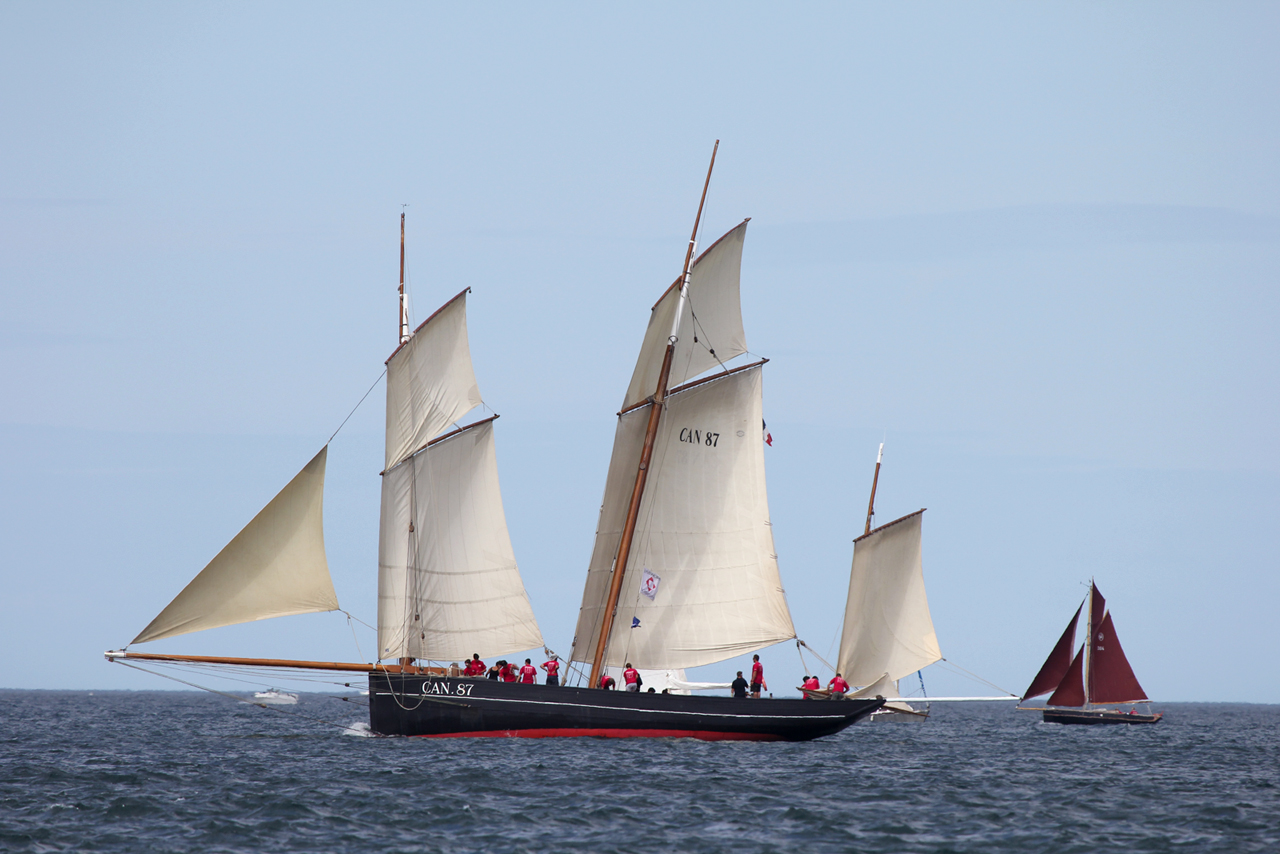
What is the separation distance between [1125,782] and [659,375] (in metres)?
20.3

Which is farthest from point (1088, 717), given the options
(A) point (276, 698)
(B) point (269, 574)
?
(A) point (276, 698)

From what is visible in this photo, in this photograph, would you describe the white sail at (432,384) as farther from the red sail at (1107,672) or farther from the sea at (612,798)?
the red sail at (1107,672)

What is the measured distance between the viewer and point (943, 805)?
32000 millimetres

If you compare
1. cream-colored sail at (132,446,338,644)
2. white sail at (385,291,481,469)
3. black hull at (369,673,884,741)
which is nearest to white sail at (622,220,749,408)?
white sail at (385,291,481,469)

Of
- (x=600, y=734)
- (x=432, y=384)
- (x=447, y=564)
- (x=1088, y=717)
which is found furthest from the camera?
(x=1088, y=717)

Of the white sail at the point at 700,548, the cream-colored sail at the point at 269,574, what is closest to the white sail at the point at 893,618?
the white sail at the point at 700,548

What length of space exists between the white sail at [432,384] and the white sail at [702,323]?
20.4 feet

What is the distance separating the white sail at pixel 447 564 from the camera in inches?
1837

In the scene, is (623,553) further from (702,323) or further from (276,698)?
(276,698)

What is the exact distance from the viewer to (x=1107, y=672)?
3184 inches

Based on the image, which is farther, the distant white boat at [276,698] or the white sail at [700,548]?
the distant white boat at [276,698]

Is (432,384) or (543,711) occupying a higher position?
(432,384)

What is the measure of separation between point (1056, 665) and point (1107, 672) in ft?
9.71

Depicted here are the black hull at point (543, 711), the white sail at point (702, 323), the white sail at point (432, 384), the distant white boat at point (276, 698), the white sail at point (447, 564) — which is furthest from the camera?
the distant white boat at point (276, 698)
